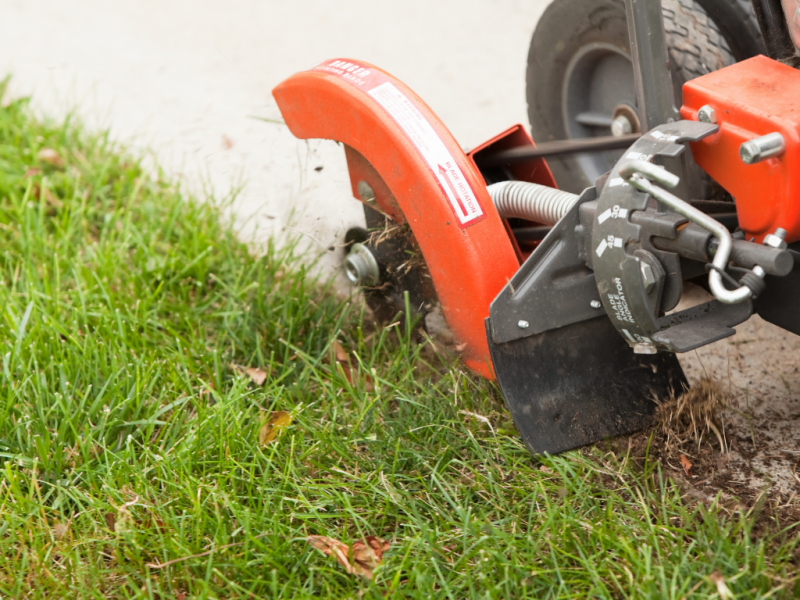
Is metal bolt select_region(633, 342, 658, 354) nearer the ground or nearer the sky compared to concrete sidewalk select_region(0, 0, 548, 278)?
nearer the ground

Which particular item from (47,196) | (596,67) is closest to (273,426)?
(596,67)

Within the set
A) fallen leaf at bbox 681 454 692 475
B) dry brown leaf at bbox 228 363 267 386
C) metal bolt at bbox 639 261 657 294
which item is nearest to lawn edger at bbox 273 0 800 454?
metal bolt at bbox 639 261 657 294

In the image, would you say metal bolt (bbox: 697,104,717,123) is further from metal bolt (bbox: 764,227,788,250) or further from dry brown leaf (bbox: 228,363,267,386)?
dry brown leaf (bbox: 228,363,267,386)

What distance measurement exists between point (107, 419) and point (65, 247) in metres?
0.92

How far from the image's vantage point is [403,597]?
1.40m

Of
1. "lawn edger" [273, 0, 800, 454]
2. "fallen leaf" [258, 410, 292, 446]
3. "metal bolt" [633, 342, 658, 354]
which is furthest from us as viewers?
"fallen leaf" [258, 410, 292, 446]

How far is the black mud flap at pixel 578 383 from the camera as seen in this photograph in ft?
5.36

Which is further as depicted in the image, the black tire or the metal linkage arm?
the black tire

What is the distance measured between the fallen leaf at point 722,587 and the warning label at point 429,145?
2.69 ft

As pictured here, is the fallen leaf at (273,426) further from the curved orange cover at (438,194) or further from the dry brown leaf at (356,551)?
the curved orange cover at (438,194)

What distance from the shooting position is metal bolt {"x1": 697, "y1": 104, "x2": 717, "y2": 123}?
1433mm

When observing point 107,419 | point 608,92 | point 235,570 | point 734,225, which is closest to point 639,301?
point 734,225

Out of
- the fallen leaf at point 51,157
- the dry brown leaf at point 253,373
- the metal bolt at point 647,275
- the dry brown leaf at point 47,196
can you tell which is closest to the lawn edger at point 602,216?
the metal bolt at point 647,275

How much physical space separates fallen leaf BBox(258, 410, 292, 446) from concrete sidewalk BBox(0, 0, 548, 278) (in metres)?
0.93
